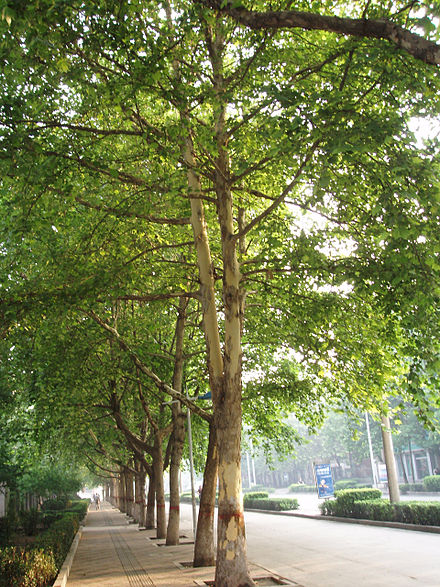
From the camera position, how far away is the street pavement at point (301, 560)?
34.1ft

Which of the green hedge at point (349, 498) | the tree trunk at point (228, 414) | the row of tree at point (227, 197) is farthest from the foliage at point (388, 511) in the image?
the tree trunk at point (228, 414)

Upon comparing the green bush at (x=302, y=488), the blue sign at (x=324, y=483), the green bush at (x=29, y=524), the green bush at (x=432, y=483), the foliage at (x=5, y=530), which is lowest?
the green bush at (x=302, y=488)

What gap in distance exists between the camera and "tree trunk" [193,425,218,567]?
12.4 metres

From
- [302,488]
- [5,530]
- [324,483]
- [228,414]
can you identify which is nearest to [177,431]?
[228,414]

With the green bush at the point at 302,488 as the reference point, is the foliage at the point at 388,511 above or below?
above

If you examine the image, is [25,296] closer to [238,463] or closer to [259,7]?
[238,463]

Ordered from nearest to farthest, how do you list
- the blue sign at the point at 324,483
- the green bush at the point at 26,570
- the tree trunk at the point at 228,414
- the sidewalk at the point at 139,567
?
the tree trunk at the point at 228,414, the green bush at the point at 26,570, the sidewalk at the point at 139,567, the blue sign at the point at 324,483

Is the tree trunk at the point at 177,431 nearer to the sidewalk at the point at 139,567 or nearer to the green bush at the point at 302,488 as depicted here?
the sidewalk at the point at 139,567

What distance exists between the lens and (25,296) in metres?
10.5

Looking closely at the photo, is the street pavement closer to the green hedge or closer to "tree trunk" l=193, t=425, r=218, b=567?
"tree trunk" l=193, t=425, r=218, b=567

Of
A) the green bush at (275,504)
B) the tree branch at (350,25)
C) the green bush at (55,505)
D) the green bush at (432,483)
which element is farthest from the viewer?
the green bush at (55,505)

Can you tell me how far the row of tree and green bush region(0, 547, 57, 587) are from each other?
134 inches

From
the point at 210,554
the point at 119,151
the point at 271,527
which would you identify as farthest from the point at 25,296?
the point at 271,527

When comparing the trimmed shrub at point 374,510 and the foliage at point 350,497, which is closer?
the trimmed shrub at point 374,510
